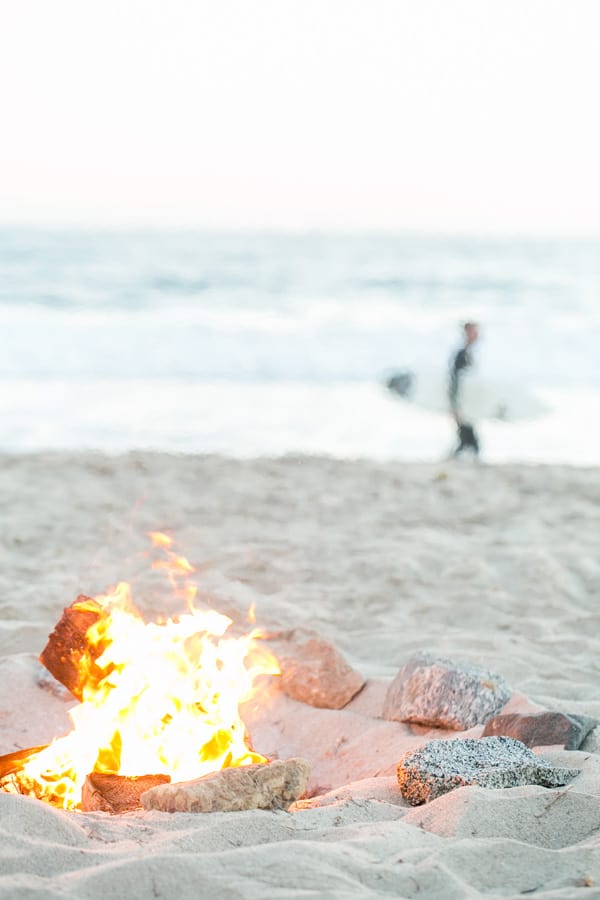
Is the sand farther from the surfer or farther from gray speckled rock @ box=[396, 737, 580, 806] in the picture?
the surfer

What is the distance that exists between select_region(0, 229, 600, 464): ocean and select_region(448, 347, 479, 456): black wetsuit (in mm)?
714

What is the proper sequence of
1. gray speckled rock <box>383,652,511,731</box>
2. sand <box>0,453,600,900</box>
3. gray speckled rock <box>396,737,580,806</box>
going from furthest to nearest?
1. gray speckled rock <box>383,652,511,731</box>
2. gray speckled rock <box>396,737,580,806</box>
3. sand <box>0,453,600,900</box>

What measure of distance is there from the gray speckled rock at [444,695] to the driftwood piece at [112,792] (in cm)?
124

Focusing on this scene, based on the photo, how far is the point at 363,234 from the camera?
159 ft

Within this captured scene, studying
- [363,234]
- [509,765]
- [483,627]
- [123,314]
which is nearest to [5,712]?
[509,765]

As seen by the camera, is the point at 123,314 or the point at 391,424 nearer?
the point at 391,424

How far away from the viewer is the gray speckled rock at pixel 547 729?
150 inches

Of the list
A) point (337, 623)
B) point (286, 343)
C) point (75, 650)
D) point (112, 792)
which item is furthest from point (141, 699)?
point (286, 343)

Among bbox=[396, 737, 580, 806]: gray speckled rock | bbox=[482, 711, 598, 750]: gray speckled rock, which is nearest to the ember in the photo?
bbox=[396, 737, 580, 806]: gray speckled rock

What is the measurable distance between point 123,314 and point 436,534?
60.0 feet

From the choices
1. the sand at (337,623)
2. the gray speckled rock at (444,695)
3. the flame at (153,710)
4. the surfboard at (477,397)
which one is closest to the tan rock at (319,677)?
the sand at (337,623)

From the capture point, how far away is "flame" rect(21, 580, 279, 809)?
3672mm

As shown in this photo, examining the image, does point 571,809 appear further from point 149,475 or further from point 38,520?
point 149,475

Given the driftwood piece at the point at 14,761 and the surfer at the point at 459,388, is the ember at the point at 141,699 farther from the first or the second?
the surfer at the point at 459,388
